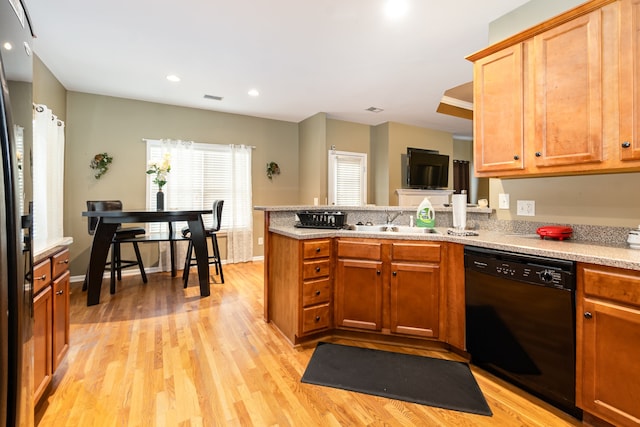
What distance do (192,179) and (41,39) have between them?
93.0 inches

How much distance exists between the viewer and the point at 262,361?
2.10m

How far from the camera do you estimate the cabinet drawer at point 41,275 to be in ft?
4.80

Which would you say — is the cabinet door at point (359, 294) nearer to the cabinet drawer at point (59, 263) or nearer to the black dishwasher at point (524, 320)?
the black dishwasher at point (524, 320)

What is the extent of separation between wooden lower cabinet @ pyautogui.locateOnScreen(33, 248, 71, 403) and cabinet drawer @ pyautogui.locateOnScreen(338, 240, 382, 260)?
1.81 m

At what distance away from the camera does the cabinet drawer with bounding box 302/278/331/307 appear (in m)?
2.28

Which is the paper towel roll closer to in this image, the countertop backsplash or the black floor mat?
the countertop backsplash

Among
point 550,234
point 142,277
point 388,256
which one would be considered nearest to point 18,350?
point 388,256

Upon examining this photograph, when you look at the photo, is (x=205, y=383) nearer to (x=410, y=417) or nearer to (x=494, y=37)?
(x=410, y=417)

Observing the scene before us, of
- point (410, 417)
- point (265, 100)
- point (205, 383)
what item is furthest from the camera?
point (265, 100)

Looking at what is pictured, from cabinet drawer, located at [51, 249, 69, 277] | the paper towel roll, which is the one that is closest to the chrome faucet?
the paper towel roll

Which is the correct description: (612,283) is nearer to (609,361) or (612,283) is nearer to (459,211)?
(609,361)

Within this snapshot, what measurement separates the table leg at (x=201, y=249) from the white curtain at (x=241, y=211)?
5.43ft

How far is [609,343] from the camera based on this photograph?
4.50 ft

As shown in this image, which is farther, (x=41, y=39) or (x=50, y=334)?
(x=41, y=39)
